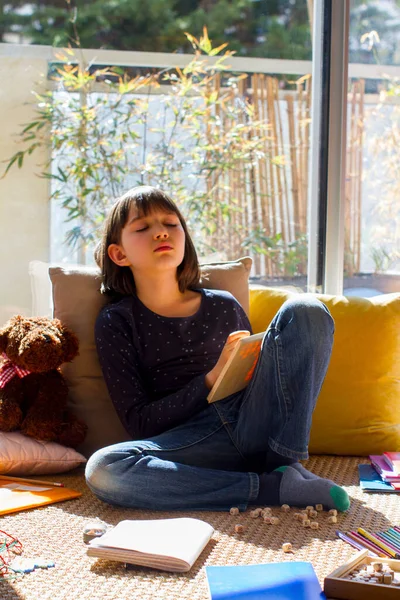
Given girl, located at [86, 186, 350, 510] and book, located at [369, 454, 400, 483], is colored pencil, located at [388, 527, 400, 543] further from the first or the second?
book, located at [369, 454, 400, 483]

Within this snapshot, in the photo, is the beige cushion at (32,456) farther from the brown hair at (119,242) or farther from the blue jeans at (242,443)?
the brown hair at (119,242)

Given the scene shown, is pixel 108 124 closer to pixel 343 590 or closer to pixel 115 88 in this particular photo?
pixel 115 88

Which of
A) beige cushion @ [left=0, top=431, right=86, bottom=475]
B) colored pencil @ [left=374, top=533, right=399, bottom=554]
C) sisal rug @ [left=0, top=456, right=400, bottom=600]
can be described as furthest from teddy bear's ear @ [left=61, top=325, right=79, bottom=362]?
colored pencil @ [left=374, top=533, right=399, bottom=554]

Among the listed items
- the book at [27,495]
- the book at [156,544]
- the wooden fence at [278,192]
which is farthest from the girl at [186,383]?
the wooden fence at [278,192]

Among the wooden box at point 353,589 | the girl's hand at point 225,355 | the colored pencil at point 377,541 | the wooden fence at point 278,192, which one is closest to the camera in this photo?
the wooden box at point 353,589

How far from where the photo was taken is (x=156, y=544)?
1.40 meters

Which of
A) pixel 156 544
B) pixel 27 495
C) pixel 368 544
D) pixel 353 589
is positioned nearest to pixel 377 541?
pixel 368 544

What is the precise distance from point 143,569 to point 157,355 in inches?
29.8

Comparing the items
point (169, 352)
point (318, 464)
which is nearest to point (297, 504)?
point (318, 464)

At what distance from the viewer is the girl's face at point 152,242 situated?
2.07 metres

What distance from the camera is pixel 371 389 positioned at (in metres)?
2.22

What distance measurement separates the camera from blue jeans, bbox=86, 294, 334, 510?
172 centimetres

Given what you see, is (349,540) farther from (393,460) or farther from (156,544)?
(393,460)

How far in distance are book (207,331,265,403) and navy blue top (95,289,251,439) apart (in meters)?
0.10
